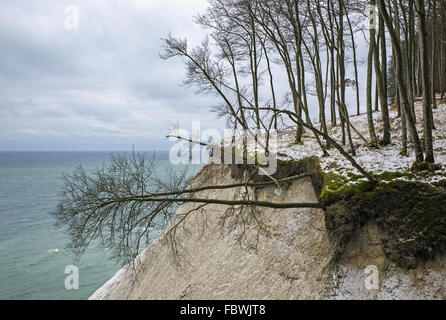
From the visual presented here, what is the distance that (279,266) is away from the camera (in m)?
8.75

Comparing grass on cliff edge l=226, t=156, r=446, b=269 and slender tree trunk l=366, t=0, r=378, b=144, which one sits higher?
slender tree trunk l=366, t=0, r=378, b=144

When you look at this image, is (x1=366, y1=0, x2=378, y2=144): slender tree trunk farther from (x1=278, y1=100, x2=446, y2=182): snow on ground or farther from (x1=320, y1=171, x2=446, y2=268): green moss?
(x1=320, y1=171, x2=446, y2=268): green moss

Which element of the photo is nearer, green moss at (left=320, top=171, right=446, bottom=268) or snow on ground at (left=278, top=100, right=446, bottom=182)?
green moss at (left=320, top=171, right=446, bottom=268)

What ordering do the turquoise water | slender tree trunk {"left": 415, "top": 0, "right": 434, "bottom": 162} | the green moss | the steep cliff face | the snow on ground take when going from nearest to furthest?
the green moss < the steep cliff face < slender tree trunk {"left": 415, "top": 0, "right": 434, "bottom": 162} < the snow on ground < the turquoise water

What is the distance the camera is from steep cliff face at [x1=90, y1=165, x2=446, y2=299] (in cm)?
647

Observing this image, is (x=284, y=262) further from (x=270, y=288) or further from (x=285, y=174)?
(x=285, y=174)

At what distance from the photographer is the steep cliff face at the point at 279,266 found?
255 inches

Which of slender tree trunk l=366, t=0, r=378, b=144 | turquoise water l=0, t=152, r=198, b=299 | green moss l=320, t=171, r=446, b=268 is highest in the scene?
slender tree trunk l=366, t=0, r=378, b=144

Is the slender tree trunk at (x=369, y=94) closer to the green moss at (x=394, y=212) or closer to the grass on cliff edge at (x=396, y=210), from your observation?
the grass on cliff edge at (x=396, y=210)

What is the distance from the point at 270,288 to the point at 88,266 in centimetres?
1498

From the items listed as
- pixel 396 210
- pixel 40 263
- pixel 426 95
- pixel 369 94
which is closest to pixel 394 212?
pixel 396 210

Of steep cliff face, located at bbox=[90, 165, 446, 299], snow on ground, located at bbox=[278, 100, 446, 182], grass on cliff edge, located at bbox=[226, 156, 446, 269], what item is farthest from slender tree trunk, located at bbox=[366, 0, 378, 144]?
grass on cliff edge, located at bbox=[226, 156, 446, 269]
